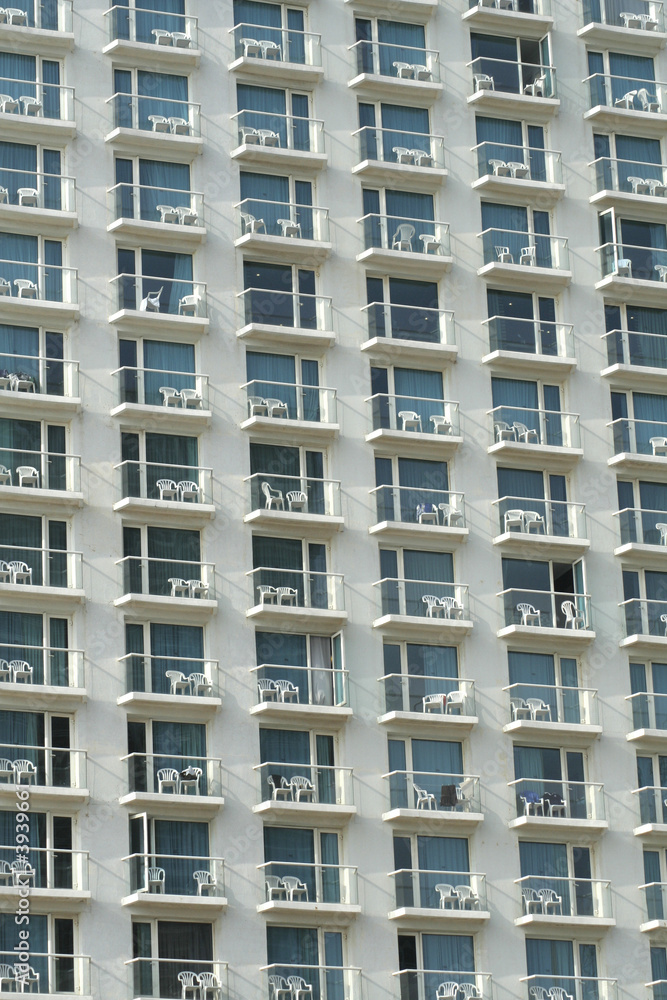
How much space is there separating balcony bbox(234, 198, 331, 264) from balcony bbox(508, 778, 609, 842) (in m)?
16.5

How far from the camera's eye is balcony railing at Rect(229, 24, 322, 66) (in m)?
72.6

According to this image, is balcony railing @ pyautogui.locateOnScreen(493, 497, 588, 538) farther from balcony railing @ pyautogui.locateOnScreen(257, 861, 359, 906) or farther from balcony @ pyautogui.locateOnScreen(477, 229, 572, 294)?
balcony railing @ pyautogui.locateOnScreen(257, 861, 359, 906)

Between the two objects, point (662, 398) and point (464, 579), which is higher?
point (662, 398)

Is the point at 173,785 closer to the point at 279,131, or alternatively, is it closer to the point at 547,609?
the point at 547,609

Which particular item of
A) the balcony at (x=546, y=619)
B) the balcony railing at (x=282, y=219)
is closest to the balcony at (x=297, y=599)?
the balcony at (x=546, y=619)

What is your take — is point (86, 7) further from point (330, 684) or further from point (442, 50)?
→ point (330, 684)

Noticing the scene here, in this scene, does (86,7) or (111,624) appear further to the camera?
(86,7)

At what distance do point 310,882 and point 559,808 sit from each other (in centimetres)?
743

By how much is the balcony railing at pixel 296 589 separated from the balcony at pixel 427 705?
8.79 feet

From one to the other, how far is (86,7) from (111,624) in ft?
62.3

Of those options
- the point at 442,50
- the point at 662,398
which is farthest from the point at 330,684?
the point at 442,50

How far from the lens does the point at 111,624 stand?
6525 centimetres

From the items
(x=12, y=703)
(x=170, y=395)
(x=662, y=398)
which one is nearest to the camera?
(x=12, y=703)

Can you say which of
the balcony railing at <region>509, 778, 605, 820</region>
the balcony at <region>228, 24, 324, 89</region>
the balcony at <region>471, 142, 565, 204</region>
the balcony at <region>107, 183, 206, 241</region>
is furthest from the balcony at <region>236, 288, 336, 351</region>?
the balcony railing at <region>509, 778, 605, 820</region>
